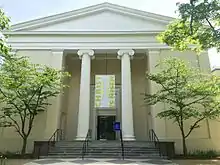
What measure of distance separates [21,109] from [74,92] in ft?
18.7

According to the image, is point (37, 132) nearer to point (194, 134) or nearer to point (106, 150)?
point (106, 150)

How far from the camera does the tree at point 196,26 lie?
743cm

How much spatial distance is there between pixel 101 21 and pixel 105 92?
592 centimetres

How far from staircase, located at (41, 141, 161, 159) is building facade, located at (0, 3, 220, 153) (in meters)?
1.47

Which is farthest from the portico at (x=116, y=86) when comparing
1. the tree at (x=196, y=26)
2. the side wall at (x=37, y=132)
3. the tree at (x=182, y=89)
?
→ the tree at (x=196, y=26)

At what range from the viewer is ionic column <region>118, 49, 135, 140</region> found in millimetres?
14209

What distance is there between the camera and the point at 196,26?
26.3ft

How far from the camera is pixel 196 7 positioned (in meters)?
7.43

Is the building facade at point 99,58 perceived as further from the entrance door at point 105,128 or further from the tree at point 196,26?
the tree at point 196,26

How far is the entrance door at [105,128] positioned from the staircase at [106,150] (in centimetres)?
471

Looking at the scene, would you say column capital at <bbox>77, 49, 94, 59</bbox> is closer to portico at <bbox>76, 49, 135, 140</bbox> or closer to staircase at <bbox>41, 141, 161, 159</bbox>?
portico at <bbox>76, 49, 135, 140</bbox>

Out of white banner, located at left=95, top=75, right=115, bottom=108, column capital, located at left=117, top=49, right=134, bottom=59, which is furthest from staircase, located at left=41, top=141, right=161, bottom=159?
column capital, located at left=117, top=49, right=134, bottom=59

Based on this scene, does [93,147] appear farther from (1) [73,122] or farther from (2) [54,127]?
(1) [73,122]

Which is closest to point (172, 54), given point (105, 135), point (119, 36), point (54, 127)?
point (119, 36)
